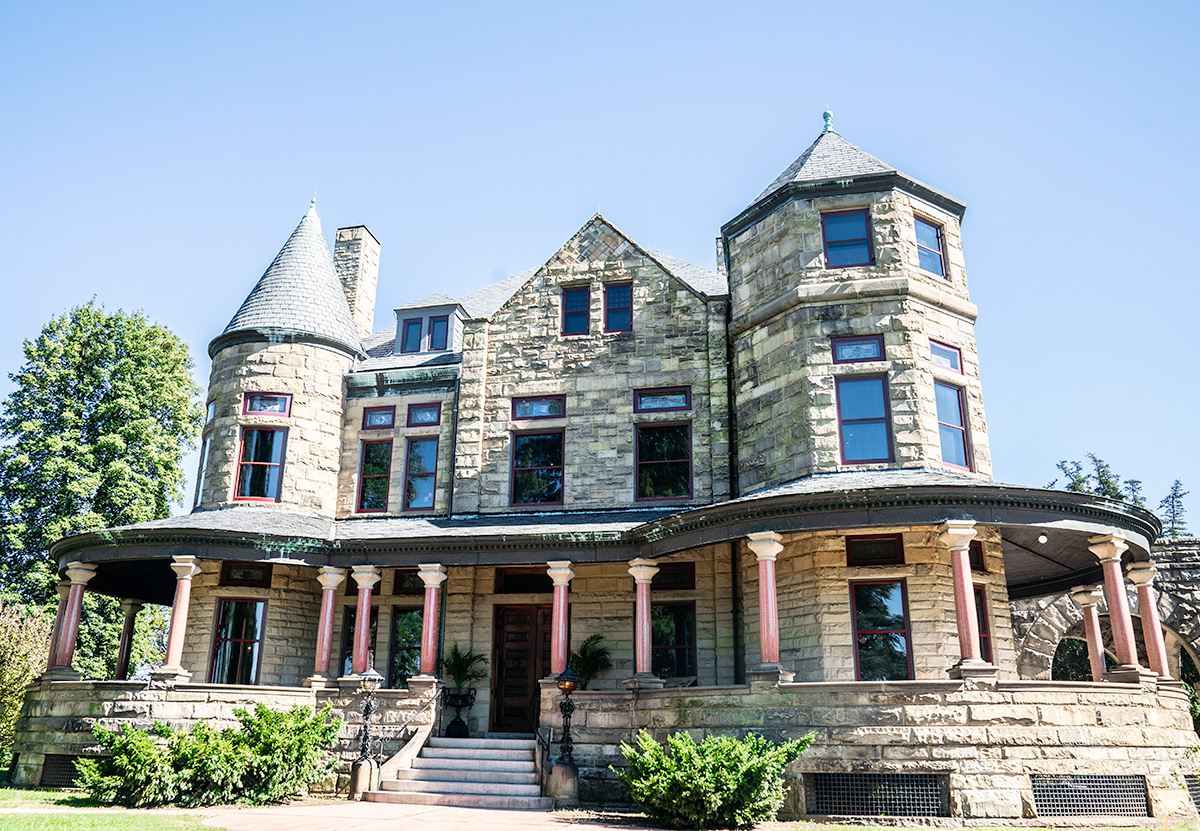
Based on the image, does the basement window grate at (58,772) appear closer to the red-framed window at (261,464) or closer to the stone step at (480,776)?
the red-framed window at (261,464)

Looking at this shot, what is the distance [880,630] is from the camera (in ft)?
52.3

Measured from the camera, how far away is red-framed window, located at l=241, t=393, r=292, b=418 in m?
21.9

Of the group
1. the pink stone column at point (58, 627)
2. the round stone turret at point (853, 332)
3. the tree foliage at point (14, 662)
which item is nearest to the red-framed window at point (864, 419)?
the round stone turret at point (853, 332)

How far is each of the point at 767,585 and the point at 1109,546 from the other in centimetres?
591

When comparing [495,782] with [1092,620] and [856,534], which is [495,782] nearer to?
[856,534]

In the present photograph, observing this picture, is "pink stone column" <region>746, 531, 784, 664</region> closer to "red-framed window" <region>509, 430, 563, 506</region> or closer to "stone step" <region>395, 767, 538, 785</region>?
"stone step" <region>395, 767, 538, 785</region>

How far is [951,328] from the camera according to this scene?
18.8 metres

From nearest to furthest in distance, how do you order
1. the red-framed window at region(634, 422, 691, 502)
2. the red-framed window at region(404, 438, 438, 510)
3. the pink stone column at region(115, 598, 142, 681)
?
the red-framed window at region(634, 422, 691, 502) → the red-framed window at region(404, 438, 438, 510) → the pink stone column at region(115, 598, 142, 681)

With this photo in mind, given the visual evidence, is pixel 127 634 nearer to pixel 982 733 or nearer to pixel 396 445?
pixel 396 445

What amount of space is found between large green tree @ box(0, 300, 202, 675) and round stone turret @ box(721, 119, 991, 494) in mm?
21160

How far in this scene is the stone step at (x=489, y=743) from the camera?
16.6 meters

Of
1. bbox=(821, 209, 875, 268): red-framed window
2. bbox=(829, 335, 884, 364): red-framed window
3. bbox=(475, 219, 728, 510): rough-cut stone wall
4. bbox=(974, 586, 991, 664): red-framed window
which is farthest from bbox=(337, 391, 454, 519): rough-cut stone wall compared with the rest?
bbox=(974, 586, 991, 664): red-framed window

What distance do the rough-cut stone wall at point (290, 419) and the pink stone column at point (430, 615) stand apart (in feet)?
14.8

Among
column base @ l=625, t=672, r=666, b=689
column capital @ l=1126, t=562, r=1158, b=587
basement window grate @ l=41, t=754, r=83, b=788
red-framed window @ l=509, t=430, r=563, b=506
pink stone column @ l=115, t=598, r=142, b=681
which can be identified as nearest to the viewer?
column base @ l=625, t=672, r=666, b=689
